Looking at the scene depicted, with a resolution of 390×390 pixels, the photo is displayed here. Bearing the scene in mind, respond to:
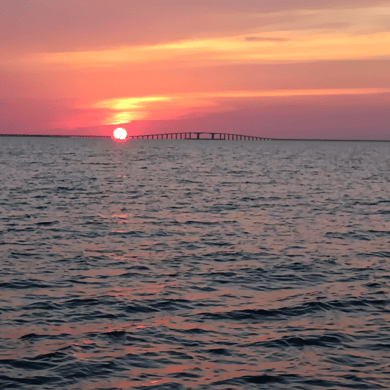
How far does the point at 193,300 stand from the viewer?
2092cm

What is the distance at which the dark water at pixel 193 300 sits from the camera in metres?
15.1

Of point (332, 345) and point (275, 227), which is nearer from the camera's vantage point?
point (332, 345)

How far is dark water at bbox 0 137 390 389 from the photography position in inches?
595

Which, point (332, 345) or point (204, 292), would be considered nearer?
point (332, 345)

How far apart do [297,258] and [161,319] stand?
1083cm

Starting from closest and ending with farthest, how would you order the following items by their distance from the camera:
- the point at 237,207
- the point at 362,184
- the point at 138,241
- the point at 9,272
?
1. the point at 9,272
2. the point at 138,241
3. the point at 237,207
4. the point at 362,184

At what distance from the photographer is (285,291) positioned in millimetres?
22266

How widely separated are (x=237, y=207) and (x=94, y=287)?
26639mm

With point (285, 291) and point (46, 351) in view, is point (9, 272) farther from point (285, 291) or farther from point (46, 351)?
point (285, 291)

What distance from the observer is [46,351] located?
16.1 m

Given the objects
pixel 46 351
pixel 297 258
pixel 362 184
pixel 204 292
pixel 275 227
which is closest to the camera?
pixel 46 351

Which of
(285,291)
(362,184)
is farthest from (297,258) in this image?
(362,184)

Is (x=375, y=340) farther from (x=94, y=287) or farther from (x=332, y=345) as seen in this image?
(x=94, y=287)

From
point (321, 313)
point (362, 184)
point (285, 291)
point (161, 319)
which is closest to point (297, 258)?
point (285, 291)
